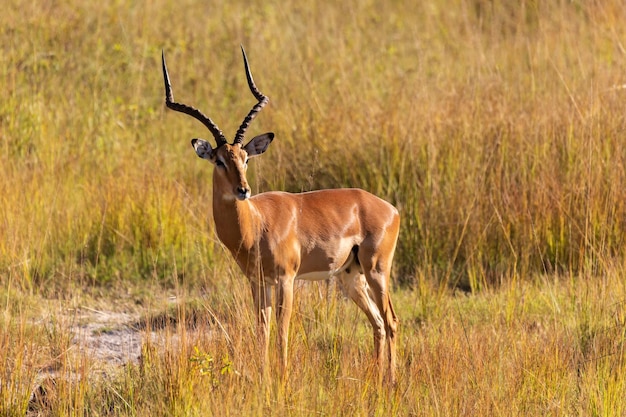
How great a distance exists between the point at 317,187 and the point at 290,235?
8.90 ft

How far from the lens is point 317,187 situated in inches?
336

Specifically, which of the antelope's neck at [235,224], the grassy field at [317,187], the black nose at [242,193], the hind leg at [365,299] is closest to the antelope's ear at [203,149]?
the antelope's neck at [235,224]

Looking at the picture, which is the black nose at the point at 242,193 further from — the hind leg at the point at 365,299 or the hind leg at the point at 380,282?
the hind leg at the point at 365,299

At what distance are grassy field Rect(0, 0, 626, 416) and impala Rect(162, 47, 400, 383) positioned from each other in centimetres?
14

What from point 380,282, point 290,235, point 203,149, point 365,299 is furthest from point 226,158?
point 365,299

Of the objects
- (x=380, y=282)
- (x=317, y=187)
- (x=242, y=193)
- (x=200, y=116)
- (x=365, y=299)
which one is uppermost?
(x=200, y=116)

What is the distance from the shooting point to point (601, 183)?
7.79 meters

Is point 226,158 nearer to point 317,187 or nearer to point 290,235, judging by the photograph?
point 290,235

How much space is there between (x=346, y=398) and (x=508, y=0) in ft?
34.6

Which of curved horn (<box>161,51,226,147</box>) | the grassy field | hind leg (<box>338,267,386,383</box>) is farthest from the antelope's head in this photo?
hind leg (<box>338,267,386,383</box>)

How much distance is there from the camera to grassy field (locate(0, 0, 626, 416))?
5270mm

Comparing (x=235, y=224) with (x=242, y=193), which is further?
(x=235, y=224)

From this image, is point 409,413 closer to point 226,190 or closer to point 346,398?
point 346,398

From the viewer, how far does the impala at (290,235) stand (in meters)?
5.61
